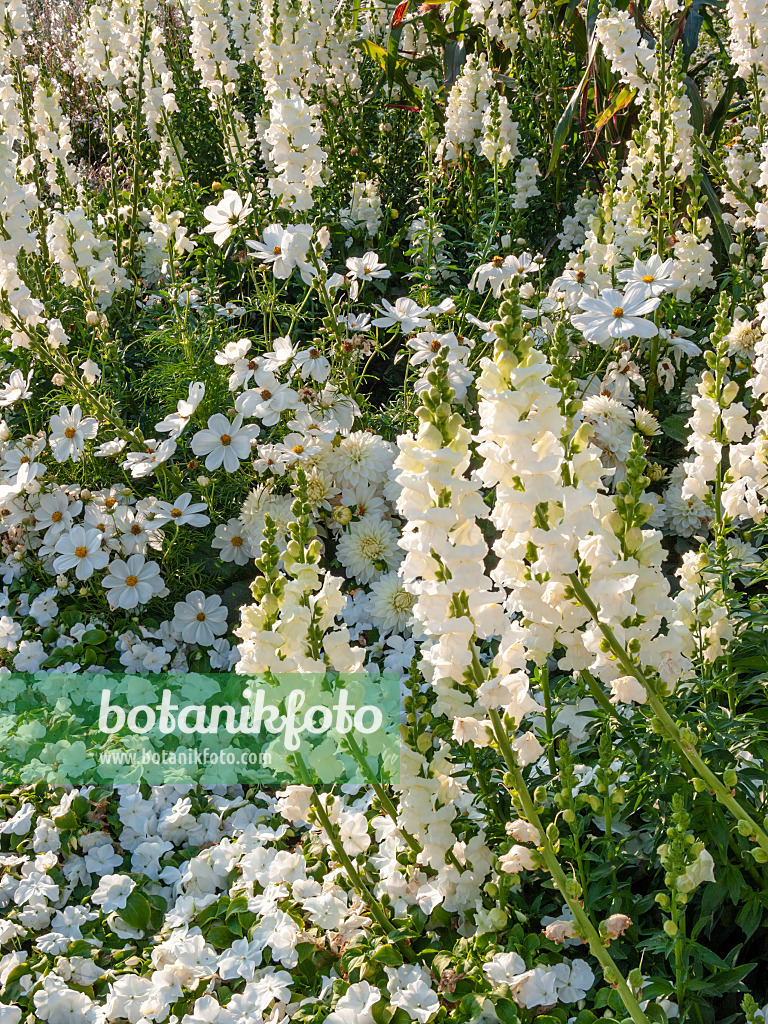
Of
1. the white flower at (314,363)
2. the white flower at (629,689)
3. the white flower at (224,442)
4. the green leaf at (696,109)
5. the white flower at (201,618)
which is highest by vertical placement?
the green leaf at (696,109)

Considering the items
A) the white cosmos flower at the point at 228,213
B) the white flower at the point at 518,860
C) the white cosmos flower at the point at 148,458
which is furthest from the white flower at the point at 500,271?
the white flower at the point at 518,860

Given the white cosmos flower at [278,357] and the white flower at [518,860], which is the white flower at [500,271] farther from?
the white flower at [518,860]

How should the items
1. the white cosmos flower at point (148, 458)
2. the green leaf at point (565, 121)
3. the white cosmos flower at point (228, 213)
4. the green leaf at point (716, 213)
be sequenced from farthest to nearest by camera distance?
the green leaf at point (565, 121), the green leaf at point (716, 213), the white cosmos flower at point (228, 213), the white cosmos flower at point (148, 458)

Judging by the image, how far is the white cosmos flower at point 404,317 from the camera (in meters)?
3.19

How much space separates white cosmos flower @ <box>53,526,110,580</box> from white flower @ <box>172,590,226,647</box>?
294 mm

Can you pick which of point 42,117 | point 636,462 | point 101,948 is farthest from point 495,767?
point 42,117

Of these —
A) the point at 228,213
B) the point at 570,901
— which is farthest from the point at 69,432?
the point at 570,901

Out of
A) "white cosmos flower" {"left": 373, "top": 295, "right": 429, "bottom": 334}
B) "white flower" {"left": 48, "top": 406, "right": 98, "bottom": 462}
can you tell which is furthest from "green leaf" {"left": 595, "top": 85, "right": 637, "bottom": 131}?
"white flower" {"left": 48, "top": 406, "right": 98, "bottom": 462}

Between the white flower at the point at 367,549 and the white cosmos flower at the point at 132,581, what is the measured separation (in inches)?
23.8

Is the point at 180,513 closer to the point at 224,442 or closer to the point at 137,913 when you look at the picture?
the point at 224,442

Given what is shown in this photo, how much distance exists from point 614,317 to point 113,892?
2.04 meters

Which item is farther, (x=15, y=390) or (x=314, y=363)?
(x=15, y=390)

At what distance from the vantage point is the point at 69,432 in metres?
3.27

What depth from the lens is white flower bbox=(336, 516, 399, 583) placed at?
3129 millimetres
